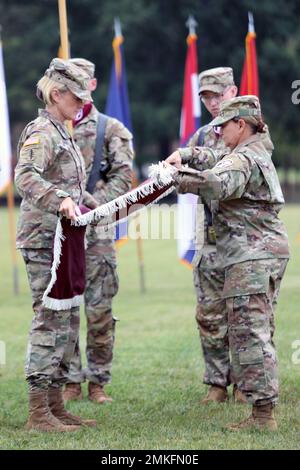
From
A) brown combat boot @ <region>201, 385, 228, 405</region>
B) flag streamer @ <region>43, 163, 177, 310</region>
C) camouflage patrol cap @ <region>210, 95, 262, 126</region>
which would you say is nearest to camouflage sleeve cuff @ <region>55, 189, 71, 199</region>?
flag streamer @ <region>43, 163, 177, 310</region>

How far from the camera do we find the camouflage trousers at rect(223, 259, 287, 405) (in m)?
5.68

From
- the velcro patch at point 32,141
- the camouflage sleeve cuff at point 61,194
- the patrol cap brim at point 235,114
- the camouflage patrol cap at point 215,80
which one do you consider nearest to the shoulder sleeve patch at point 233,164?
the patrol cap brim at point 235,114

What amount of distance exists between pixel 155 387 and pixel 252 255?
2160mm

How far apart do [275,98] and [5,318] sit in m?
32.9

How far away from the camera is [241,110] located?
5.64m

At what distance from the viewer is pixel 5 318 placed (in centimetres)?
1152

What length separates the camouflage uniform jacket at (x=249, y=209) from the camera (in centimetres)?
549

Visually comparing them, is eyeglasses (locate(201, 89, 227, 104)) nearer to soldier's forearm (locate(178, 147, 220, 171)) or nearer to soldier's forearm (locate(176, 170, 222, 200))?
soldier's forearm (locate(178, 147, 220, 171))

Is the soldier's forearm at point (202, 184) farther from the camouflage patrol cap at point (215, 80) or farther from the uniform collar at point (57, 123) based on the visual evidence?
the camouflage patrol cap at point (215, 80)

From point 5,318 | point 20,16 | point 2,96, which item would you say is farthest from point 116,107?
point 20,16

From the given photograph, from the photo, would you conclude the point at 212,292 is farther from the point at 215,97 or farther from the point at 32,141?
the point at 32,141

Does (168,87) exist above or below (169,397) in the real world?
above

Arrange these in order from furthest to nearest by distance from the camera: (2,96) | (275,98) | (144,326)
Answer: (275,98), (2,96), (144,326)

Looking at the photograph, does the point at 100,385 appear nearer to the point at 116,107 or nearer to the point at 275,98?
the point at 116,107
